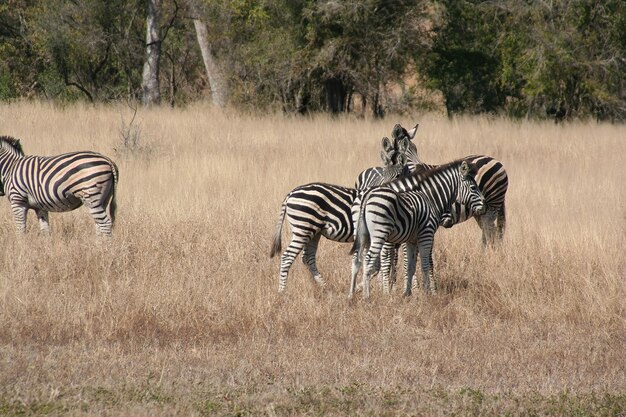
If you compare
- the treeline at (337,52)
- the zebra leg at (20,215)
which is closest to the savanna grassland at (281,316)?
the zebra leg at (20,215)

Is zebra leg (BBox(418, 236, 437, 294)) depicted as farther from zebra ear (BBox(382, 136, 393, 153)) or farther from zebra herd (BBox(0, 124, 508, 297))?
zebra ear (BBox(382, 136, 393, 153))

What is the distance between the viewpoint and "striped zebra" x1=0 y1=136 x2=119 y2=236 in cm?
982

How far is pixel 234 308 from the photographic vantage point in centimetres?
791

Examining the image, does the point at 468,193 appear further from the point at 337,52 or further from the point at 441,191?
the point at 337,52

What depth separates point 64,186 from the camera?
32.2ft

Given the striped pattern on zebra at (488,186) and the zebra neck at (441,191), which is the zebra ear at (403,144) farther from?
the zebra neck at (441,191)

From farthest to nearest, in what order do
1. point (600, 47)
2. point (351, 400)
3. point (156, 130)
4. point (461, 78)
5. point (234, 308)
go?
point (461, 78)
point (600, 47)
point (156, 130)
point (234, 308)
point (351, 400)

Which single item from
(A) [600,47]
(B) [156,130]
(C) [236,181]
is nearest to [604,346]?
(C) [236,181]

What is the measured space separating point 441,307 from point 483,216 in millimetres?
2519

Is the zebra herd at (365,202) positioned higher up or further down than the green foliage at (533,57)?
further down

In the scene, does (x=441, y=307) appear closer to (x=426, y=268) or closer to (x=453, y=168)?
(x=426, y=268)

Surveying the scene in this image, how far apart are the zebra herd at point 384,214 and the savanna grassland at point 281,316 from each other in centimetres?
31

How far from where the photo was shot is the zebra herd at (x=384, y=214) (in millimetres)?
7996

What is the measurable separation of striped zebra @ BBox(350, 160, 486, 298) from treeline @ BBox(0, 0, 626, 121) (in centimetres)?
1251
